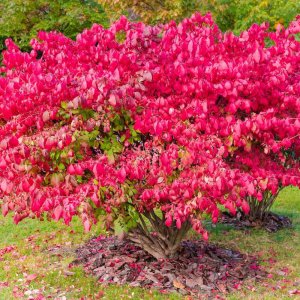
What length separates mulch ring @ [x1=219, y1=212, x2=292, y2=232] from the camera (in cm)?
758

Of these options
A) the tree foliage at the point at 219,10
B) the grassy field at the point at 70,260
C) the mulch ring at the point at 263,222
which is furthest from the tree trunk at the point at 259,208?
the tree foliage at the point at 219,10

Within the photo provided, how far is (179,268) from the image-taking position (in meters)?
5.42

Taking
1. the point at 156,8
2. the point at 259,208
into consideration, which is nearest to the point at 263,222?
the point at 259,208

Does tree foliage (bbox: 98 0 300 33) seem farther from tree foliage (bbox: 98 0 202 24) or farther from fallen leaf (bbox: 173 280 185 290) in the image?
fallen leaf (bbox: 173 280 185 290)

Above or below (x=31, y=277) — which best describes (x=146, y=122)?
above

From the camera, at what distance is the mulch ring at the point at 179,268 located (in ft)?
16.6

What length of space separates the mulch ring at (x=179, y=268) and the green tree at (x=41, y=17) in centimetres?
1048

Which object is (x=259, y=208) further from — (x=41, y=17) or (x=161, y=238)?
(x=41, y=17)

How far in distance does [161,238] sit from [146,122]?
184cm

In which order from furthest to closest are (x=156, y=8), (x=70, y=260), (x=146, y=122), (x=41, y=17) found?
(x=41, y=17) → (x=156, y=8) → (x=70, y=260) → (x=146, y=122)

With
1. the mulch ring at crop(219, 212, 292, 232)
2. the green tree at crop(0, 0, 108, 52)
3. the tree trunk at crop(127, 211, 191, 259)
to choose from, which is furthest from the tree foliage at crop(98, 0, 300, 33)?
the tree trunk at crop(127, 211, 191, 259)

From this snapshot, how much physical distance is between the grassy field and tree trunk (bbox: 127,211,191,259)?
66 cm

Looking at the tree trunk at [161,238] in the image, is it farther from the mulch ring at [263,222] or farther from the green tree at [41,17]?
the green tree at [41,17]

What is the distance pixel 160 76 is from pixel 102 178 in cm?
101
